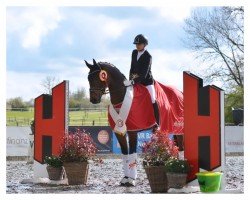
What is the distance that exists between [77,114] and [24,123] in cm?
218

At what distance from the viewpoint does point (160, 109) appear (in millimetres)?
8312

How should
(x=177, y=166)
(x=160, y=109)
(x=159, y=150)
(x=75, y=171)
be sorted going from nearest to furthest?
(x=177, y=166), (x=159, y=150), (x=160, y=109), (x=75, y=171)

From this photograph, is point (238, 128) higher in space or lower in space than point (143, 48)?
lower

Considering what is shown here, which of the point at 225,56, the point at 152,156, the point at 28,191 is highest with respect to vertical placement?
the point at 225,56

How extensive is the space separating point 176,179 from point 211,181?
0.53 meters

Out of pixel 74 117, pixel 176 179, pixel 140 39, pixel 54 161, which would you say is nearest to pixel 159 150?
pixel 176 179

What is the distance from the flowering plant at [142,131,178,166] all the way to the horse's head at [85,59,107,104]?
1185mm

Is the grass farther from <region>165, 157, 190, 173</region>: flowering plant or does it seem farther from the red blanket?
<region>165, 157, 190, 173</region>: flowering plant

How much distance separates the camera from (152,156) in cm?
741

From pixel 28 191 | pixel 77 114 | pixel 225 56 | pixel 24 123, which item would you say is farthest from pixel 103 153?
pixel 28 191

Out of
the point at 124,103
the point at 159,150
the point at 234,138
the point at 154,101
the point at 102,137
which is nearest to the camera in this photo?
the point at 159,150

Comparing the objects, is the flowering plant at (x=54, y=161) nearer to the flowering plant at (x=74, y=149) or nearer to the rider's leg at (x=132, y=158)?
the flowering plant at (x=74, y=149)

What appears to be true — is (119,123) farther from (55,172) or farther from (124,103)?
(55,172)
